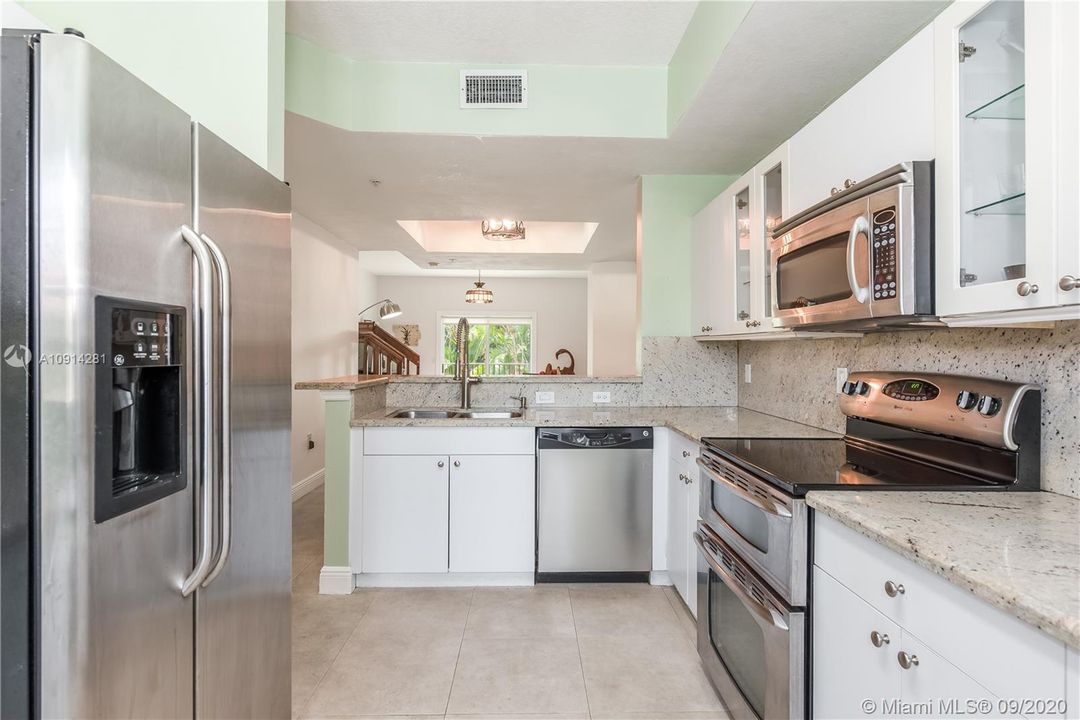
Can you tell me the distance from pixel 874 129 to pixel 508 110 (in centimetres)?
165

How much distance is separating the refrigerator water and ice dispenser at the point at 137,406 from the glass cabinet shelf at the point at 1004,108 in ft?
5.55

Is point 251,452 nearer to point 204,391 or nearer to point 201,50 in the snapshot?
point 204,391

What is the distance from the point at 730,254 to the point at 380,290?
7173mm

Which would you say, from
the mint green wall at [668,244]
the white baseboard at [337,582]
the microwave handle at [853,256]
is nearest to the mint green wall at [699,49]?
the mint green wall at [668,244]

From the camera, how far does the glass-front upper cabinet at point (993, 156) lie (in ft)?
3.32

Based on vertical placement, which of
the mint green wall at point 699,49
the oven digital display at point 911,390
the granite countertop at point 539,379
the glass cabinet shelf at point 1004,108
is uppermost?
the mint green wall at point 699,49

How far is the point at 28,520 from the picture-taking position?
2.43 feet

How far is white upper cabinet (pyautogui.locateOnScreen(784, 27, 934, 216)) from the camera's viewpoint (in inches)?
51.6

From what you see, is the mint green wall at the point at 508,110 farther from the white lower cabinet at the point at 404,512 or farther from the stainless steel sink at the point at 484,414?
the white lower cabinet at the point at 404,512

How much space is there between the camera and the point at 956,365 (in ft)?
5.37

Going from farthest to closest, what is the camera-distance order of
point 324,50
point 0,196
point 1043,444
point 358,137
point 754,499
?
point 358,137 < point 324,50 < point 754,499 < point 1043,444 < point 0,196

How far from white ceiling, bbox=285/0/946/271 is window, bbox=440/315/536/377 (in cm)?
424

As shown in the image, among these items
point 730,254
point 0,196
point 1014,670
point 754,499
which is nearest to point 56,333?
point 0,196

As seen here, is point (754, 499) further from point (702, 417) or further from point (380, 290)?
point (380, 290)
